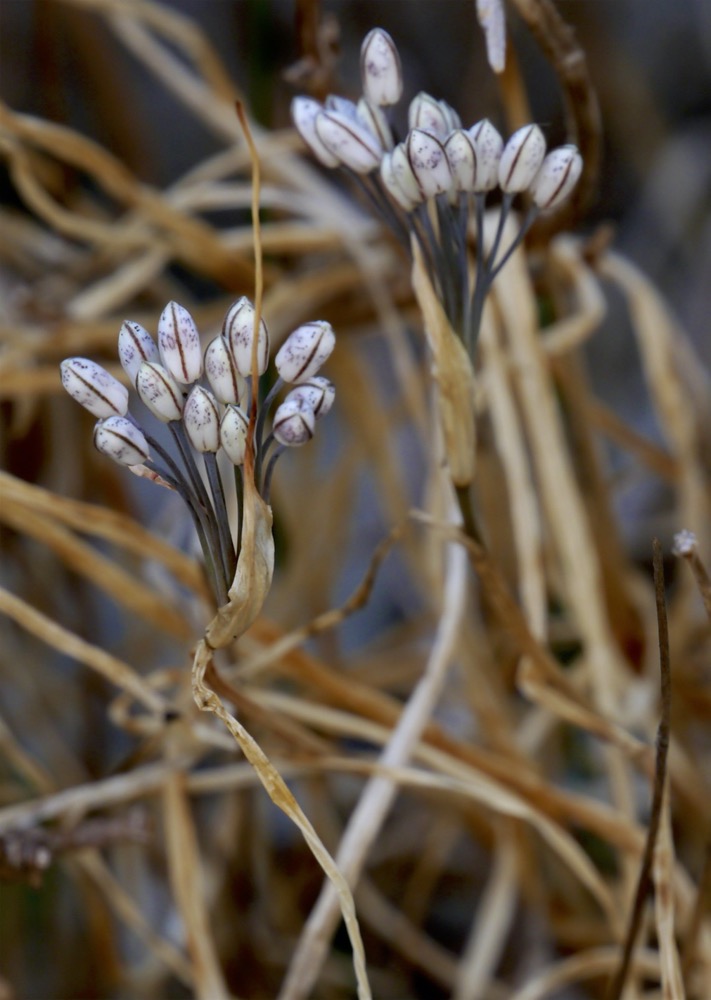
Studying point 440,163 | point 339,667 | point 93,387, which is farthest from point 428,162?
point 339,667

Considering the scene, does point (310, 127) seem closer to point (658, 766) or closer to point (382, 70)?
point (382, 70)

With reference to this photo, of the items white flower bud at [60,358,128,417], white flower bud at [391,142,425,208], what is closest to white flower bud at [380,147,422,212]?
white flower bud at [391,142,425,208]

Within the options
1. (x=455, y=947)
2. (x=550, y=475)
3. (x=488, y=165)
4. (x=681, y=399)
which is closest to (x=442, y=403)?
(x=488, y=165)

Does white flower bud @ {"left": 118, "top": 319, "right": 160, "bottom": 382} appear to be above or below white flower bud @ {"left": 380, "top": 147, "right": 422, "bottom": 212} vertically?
below

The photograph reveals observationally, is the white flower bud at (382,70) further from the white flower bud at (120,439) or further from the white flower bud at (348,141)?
the white flower bud at (120,439)

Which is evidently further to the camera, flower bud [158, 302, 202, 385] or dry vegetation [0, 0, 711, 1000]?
dry vegetation [0, 0, 711, 1000]

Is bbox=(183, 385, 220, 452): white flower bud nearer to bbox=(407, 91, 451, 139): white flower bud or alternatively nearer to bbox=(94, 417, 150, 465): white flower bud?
bbox=(94, 417, 150, 465): white flower bud

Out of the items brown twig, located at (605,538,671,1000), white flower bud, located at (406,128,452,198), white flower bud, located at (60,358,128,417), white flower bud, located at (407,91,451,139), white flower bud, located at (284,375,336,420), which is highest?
white flower bud, located at (407,91,451,139)
